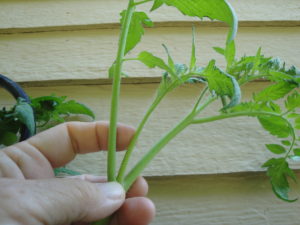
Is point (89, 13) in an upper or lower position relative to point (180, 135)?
upper

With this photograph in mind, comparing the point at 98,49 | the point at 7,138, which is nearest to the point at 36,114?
the point at 7,138

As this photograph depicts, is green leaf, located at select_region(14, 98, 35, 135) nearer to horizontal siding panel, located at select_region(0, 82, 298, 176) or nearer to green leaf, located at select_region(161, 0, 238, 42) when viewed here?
horizontal siding panel, located at select_region(0, 82, 298, 176)

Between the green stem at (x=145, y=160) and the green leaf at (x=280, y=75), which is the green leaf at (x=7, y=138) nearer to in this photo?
the green stem at (x=145, y=160)

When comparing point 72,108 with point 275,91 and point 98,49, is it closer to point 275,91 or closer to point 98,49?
point 98,49

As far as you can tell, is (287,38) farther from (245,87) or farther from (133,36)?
(133,36)

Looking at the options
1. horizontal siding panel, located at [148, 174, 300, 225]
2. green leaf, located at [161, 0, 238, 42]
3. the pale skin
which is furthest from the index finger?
green leaf, located at [161, 0, 238, 42]

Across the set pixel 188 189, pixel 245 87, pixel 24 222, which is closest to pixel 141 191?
pixel 188 189
